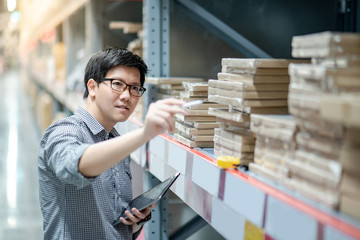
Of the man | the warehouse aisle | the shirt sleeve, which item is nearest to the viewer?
the shirt sleeve

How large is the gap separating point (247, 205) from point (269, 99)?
0.38 m

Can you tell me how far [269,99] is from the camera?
60.9 inches

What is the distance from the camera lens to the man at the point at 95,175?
5.43 ft

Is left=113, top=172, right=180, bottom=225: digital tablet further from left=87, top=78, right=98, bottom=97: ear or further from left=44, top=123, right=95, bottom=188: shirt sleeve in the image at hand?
left=87, top=78, right=98, bottom=97: ear

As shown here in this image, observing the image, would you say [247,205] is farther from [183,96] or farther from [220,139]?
[183,96]

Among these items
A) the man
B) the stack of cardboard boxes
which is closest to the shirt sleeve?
the man

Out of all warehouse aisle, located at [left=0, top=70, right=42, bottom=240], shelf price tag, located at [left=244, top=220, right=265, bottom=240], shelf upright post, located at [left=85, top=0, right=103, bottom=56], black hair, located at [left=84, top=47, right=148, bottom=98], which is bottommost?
warehouse aisle, located at [left=0, top=70, right=42, bottom=240]

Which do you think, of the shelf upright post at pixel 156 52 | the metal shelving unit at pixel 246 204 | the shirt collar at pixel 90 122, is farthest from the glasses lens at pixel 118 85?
the shelf upright post at pixel 156 52

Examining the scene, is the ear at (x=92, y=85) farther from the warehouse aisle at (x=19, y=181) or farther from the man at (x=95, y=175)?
the warehouse aisle at (x=19, y=181)

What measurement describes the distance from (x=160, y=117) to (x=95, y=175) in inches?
12.0

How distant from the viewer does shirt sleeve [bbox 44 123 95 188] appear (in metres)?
1.47

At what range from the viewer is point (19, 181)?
6348 mm

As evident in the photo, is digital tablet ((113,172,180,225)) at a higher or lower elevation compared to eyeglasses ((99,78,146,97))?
lower

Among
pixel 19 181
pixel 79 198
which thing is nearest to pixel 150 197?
pixel 79 198
